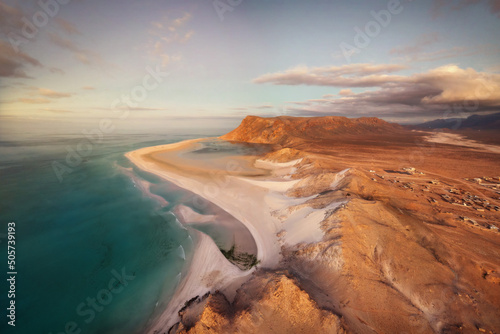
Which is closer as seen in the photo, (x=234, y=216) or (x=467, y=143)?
(x=234, y=216)

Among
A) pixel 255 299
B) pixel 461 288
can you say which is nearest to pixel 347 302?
pixel 255 299

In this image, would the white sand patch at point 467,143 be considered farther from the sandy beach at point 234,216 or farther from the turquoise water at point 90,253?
the turquoise water at point 90,253

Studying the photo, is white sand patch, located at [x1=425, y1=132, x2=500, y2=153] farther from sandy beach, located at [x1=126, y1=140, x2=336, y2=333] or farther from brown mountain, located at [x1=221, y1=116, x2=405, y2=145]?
sandy beach, located at [x1=126, y1=140, x2=336, y2=333]

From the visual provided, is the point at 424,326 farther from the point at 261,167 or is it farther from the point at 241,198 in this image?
the point at 261,167

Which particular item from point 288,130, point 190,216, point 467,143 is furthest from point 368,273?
point 467,143

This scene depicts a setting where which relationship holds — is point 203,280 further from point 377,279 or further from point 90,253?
point 90,253

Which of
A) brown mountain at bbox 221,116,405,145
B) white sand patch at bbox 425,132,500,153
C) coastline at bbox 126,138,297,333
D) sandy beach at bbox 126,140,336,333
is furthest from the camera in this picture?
brown mountain at bbox 221,116,405,145

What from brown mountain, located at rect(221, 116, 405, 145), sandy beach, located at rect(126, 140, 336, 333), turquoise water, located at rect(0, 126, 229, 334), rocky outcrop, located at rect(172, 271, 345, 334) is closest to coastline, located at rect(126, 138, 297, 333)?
sandy beach, located at rect(126, 140, 336, 333)

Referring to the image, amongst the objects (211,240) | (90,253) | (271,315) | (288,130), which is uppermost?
(288,130)
